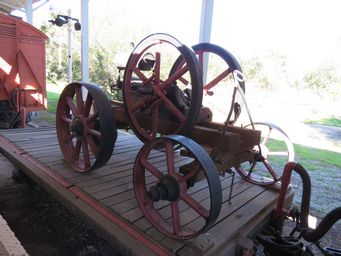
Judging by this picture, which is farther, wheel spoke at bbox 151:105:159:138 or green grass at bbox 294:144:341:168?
green grass at bbox 294:144:341:168

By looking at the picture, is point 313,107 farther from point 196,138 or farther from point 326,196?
point 196,138

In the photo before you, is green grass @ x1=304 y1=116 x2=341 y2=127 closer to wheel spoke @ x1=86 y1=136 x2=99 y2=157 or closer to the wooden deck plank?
the wooden deck plank

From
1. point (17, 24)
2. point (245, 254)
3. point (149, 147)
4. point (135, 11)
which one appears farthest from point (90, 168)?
point (135, 11)

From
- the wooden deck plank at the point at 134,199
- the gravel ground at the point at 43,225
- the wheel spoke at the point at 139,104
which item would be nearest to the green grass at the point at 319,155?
the wooden deck plank at the point at 134,199

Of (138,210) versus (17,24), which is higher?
(17,24)

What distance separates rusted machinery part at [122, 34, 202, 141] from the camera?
211cm

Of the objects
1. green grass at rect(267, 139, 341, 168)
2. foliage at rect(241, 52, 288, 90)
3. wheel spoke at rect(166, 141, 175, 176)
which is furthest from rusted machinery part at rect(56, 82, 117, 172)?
foliage at rect(241, 52, 288, 90)

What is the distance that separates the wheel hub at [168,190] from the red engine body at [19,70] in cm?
490

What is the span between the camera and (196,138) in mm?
2318

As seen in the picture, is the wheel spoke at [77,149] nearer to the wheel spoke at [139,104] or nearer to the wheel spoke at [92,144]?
the wheel spoke at [92,144]

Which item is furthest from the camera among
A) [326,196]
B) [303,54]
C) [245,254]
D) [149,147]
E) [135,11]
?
[135,11]

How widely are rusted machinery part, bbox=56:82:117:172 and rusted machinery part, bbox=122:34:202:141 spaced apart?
25 centimetres

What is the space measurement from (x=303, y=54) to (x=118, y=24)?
15.0 m

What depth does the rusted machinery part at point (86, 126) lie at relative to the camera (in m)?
2.54
